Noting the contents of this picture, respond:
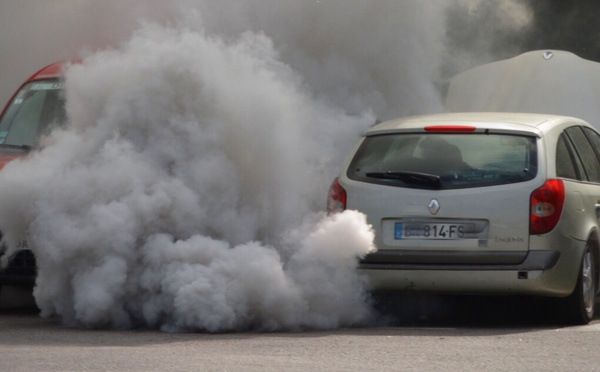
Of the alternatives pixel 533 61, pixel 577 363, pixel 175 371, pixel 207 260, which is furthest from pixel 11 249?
pixel 533 61

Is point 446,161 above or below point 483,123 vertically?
below

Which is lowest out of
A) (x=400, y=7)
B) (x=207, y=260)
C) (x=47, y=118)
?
(x=207, y=260)

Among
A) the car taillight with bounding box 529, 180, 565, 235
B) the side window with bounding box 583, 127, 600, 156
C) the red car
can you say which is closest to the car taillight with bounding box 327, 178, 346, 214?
the car taillight with bounding box 529, 180, 565, 235

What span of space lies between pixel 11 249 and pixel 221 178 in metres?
1.68

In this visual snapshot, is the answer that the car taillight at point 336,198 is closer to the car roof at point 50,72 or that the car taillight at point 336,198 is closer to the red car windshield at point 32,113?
the red car windshield at point 32,113

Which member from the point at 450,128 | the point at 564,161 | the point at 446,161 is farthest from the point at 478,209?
the point at 564,161

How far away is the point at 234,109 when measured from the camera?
10008 millimetres

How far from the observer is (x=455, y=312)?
1049cm

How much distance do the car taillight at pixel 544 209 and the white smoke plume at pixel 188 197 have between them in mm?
1136

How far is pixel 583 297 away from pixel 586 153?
1439mm

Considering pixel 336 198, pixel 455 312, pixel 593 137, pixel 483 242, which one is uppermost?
pixel 593 137

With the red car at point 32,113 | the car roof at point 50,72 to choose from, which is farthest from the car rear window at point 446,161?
the car roof at point 50,72

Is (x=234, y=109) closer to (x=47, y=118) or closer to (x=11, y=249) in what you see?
(x=11, y=249)

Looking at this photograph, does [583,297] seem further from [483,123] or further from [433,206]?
[483,123]
